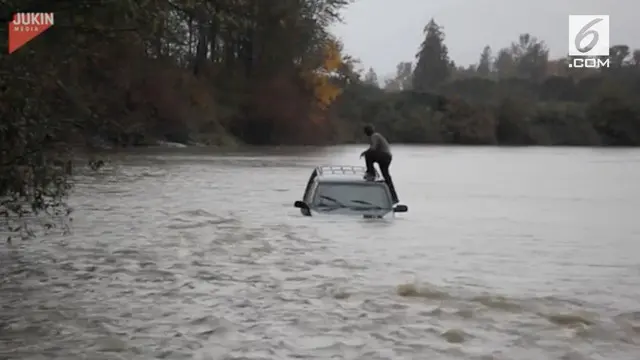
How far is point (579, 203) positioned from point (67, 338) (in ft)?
71.2

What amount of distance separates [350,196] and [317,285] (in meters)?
5.47

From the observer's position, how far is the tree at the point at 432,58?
156 m

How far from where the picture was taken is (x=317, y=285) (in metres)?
13.0

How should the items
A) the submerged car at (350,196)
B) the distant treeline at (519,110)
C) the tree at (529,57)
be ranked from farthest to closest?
the tree at (529,57), the distant treeline at (519,110), the submerged car at (350,196)

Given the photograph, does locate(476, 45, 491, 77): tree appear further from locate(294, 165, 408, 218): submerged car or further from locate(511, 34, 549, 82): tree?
locate(294, 165, 408, 218): submerged car

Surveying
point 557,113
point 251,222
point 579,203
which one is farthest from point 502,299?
point 557,113

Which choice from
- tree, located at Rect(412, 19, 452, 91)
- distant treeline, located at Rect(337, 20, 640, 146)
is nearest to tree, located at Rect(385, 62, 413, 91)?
tree, located at Rect(412, 19, 452, 91)

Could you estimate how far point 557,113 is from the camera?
110438mm

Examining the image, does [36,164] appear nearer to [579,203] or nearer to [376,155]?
[376,155]

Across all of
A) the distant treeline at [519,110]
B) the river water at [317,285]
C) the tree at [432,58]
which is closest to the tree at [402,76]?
the tree at [432,58]

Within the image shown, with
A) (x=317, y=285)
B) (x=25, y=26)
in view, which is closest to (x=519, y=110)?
(x=317, y=285)

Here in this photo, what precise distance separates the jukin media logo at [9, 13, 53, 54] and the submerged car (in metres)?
8.32

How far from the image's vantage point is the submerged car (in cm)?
1820

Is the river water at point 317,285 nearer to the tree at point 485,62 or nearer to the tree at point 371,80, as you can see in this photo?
the tree at point 371,80
